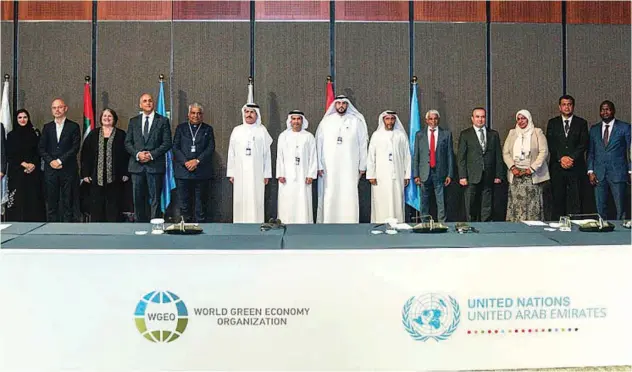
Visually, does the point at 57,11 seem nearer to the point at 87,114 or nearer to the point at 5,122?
the point at 87,114

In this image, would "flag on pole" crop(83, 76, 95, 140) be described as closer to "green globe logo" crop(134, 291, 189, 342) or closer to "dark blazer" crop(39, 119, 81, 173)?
"dark blazer" crop(39, 119, 81, 173)

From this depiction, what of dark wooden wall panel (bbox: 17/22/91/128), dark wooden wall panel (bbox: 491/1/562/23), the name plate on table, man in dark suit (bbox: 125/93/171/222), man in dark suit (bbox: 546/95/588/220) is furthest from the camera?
dark wooden wall panel (bbox: 491/1/562/23)

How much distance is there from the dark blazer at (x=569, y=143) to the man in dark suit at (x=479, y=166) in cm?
51

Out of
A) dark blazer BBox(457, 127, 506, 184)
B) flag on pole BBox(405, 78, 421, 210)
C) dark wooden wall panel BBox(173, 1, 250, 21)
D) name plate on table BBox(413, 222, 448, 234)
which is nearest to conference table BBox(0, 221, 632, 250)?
name plate on table BBox(413, 222, 448, 234)

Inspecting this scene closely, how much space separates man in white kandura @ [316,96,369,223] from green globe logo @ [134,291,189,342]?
3916mm

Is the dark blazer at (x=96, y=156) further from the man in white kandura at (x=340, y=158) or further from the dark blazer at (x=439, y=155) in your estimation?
the dark blazer at (x=439, y=155)

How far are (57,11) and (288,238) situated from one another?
5.14 metres

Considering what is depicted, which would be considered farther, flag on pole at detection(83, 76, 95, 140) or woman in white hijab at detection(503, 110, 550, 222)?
flag on pole at detection(83, 76, 95, 140)

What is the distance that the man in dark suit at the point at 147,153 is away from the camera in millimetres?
6086

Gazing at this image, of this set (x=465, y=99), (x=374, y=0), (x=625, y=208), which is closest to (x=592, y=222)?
(x=625, y=208)

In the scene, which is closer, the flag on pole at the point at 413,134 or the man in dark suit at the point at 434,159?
the man in dark suit at the point at 434,159

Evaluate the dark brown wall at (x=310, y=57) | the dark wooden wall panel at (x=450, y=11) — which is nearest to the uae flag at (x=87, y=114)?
the dark brown wall at (x=310, y=57)

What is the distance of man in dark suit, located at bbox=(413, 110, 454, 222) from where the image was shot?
20.8ft

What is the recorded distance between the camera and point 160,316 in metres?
2.66
